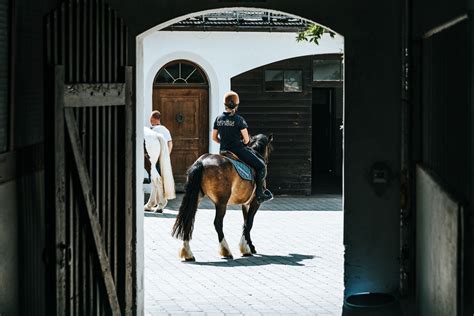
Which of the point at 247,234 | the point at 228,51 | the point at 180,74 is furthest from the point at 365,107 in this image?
the point at 180,74

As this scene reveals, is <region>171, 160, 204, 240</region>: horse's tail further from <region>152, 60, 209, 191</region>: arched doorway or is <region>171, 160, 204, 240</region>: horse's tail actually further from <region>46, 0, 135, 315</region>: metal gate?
<region>152, 60, 209, 191</region>: arched doorway

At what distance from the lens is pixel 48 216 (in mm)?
6414

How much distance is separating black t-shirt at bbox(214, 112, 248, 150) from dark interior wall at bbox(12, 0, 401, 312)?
544 cm

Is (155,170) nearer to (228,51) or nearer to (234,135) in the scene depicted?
(228,51)

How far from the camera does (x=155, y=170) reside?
1995cm

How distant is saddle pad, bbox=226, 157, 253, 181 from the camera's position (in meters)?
14.6

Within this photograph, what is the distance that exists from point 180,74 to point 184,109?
70 cm

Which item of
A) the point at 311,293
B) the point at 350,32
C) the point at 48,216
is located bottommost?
the point at 311,293

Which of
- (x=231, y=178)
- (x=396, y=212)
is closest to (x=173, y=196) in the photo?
(x=231, y=178)

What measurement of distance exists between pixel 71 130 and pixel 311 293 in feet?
18.3

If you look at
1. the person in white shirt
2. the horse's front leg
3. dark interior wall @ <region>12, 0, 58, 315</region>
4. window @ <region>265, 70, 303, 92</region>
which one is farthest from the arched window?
dark interior wall @ <region>12, 0, 58, 315</region>

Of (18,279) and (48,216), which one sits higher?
(48,216)

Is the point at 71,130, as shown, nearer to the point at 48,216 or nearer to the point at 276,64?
the point at 48,216

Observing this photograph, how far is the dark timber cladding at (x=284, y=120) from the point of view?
22859mm
